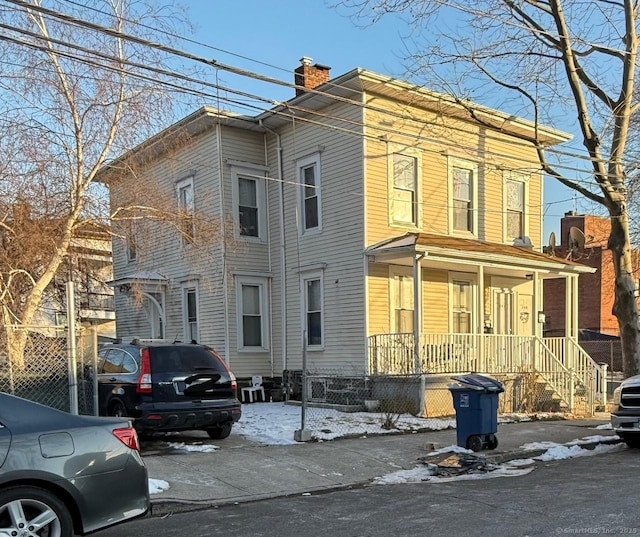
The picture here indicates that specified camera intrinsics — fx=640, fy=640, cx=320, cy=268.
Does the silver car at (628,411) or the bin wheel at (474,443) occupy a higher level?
the silver car at (628,411)

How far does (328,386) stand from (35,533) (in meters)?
11.5

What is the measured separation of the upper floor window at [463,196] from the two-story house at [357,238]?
Result: 45mm

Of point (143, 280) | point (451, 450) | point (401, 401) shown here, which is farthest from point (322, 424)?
point (143, 280)

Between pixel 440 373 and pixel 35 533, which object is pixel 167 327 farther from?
pixel 35 533

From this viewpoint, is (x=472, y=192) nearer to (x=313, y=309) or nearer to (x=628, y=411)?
(x=313, y=309)

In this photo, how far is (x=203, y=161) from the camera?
17609 millimetres

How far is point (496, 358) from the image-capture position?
14.9 metres

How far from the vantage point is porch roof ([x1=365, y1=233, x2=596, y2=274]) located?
13969 mm

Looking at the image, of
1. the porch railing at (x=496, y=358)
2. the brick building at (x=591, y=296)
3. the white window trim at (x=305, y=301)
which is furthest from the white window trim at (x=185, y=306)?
the brick building at (x=591, y=296)

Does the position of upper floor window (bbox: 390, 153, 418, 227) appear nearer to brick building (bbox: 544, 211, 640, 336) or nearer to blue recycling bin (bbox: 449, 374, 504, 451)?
blue recycling bin (bbox: 449, 374, 504, 451)

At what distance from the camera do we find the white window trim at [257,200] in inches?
672

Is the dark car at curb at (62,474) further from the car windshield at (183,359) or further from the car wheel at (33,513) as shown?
the car windshield at (183,359)

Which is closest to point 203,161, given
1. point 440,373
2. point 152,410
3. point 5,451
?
point 440,373

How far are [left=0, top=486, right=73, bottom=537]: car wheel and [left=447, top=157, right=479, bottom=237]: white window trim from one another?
44.8ft
